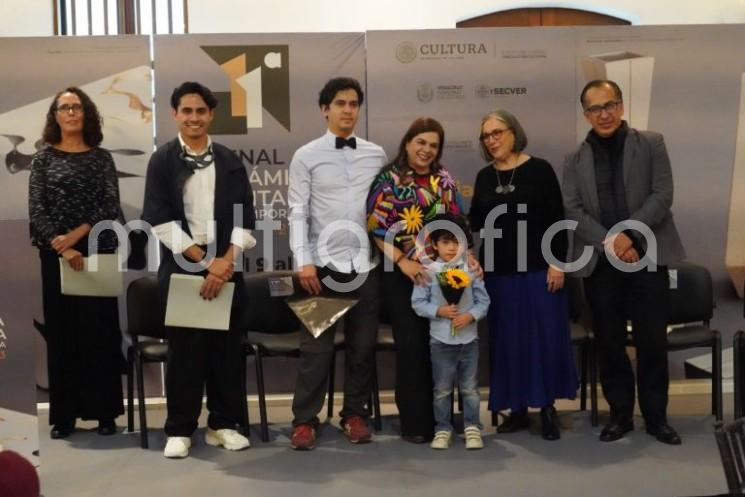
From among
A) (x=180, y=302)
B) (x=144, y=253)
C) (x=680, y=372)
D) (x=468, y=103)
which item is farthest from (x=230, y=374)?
(x=680, y=372)

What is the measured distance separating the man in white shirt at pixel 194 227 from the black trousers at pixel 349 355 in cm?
33

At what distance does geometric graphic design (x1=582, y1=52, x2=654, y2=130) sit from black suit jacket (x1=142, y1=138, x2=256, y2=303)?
6.88ft

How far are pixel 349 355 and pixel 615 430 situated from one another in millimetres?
1257

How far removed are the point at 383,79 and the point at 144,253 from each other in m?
1.58

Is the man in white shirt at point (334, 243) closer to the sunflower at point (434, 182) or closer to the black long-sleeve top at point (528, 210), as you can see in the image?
the sunflower at point (434, 182)

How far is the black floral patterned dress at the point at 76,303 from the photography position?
14.9ft

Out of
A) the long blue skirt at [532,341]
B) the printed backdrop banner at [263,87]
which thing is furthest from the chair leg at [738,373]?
the printed backdrop banner at [263,87]

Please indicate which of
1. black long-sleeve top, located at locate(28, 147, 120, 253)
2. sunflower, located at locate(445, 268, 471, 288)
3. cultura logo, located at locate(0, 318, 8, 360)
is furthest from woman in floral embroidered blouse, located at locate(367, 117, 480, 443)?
cultura logo, located at locate(0, 318, 8, 360)

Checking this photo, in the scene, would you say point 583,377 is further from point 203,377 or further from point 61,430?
point 61,430

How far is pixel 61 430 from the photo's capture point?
4605 mm

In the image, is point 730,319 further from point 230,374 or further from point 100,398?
point 100,398

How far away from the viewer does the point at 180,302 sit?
4.21 m

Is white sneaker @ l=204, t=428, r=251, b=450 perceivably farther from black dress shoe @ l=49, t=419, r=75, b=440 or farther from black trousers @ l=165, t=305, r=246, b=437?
black dress shoe @ l=49, t=419, r=75, b=440

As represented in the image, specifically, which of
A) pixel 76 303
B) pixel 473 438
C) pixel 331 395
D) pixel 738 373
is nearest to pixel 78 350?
pixel 76 303
